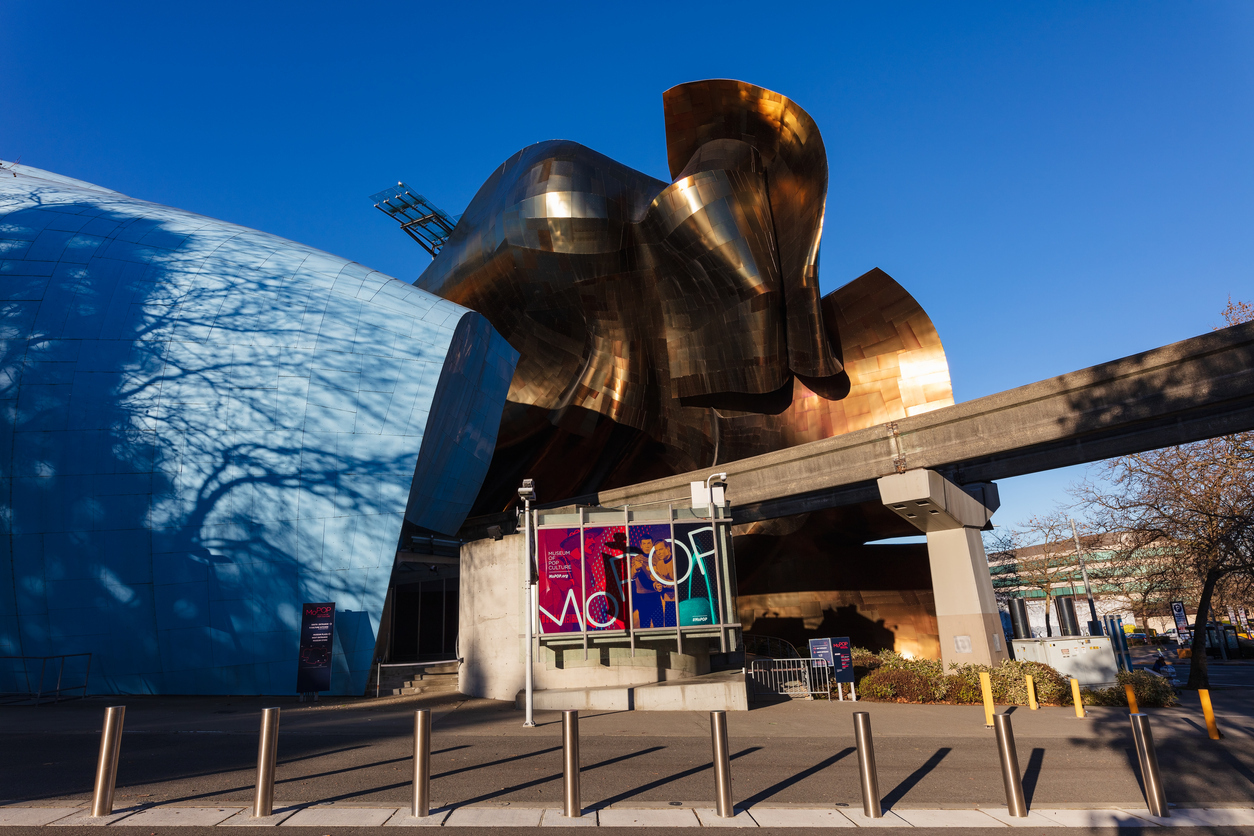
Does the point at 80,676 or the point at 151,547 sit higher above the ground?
the point at 151,547

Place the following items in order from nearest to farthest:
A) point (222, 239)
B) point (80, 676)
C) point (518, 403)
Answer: point (80, 676) → point (222, 239) → point (518, 403)

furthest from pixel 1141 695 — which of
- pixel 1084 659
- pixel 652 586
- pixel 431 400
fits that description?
pixel 431 400

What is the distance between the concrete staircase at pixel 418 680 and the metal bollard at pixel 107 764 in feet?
40.1

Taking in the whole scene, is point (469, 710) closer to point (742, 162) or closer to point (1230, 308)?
point (742, 162)

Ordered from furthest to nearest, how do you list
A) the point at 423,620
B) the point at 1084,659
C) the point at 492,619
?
the point at 423,620, the point at 1084,659, the point at 492,619

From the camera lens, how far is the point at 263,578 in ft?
59.6

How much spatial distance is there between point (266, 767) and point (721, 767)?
14.6 ft

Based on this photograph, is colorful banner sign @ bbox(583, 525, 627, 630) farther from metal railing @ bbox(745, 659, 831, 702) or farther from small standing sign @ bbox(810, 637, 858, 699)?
small standing sign @ bbox(810, 637, 858, 699)

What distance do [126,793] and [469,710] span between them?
8225mm

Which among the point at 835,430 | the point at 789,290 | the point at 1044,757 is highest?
the point at 789,290

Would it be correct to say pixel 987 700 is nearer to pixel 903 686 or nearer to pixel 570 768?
pixel 903 686

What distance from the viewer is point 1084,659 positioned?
1716 cm

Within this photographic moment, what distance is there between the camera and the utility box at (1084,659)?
16812 mm

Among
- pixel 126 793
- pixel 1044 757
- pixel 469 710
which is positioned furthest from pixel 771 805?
pixel 469 710
